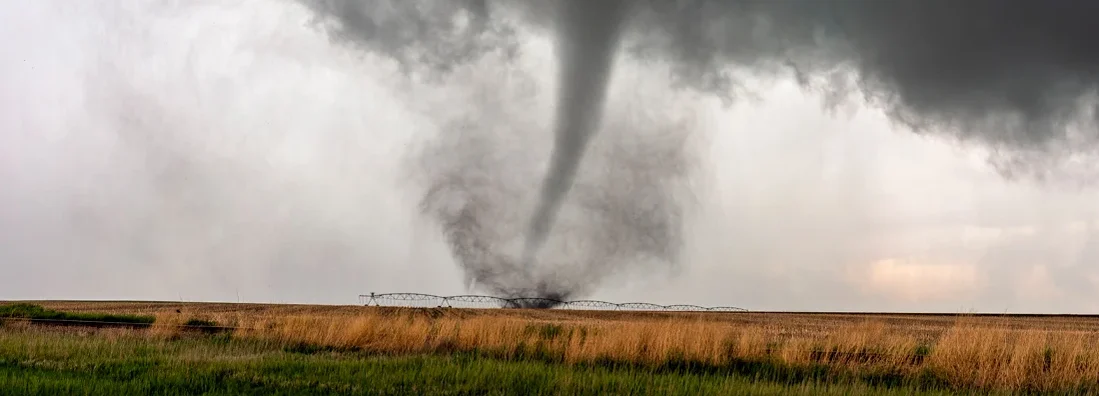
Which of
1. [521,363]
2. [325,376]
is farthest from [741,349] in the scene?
[325,376]

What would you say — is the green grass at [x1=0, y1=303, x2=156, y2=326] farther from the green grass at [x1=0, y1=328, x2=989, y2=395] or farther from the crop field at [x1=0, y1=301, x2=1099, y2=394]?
the green grass at [x1=0, y1=328, x2=989, y2=395]

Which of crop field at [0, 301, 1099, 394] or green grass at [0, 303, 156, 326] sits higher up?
crop field at [0, 301, 1099, 394]

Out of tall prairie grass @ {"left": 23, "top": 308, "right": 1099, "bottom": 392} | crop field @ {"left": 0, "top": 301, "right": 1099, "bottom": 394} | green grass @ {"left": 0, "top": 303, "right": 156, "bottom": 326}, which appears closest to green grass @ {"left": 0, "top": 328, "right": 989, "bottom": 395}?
crop field @ {"left": 0, "top": 301, "right": 1099, "bottom": 394}

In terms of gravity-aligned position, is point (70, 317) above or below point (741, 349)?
below

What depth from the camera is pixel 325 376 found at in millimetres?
12586

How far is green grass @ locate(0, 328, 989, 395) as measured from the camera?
11.1 meters

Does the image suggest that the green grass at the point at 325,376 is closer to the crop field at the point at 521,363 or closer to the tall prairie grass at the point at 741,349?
the crop field at the point at 521,363

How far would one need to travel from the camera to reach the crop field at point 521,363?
1185 centimetres

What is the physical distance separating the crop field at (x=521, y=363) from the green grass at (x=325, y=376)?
0.04 meters

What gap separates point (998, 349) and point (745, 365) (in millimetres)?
4990

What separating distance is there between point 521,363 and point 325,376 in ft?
13.3

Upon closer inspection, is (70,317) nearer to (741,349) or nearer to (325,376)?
(325,376)

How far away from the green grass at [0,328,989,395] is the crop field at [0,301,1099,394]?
0.13 ft

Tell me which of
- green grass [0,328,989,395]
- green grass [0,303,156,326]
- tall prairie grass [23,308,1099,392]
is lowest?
green grass [0,303,156,326]
